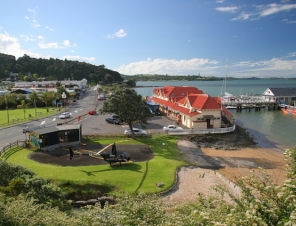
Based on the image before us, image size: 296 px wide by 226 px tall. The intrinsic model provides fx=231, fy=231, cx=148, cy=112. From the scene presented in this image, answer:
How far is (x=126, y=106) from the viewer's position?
30.6 metres

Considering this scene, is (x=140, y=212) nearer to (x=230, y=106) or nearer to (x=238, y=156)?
(x=238, y=156)

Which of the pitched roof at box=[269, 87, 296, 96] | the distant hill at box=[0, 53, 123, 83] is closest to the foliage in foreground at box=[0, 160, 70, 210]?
the pitched roof at box=[269, 87, 296, 96]

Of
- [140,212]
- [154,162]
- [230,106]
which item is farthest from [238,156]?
[230,106]

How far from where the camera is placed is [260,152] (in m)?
31.6

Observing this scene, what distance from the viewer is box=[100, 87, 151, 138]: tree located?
30.4 meters

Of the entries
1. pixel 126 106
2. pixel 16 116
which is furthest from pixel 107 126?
pixel 16 116

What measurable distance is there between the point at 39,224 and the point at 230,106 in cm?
7182

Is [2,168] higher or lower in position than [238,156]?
higher

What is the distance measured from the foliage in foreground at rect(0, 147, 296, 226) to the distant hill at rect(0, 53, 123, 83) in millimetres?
151849

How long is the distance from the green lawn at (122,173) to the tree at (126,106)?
7467 millimetres

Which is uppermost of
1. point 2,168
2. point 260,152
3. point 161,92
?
point 161,92

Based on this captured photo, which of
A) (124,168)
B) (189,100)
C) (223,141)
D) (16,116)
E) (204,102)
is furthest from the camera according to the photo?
(16,116)

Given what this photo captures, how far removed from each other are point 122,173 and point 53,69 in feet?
516

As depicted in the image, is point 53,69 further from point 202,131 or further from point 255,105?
point 202,131
